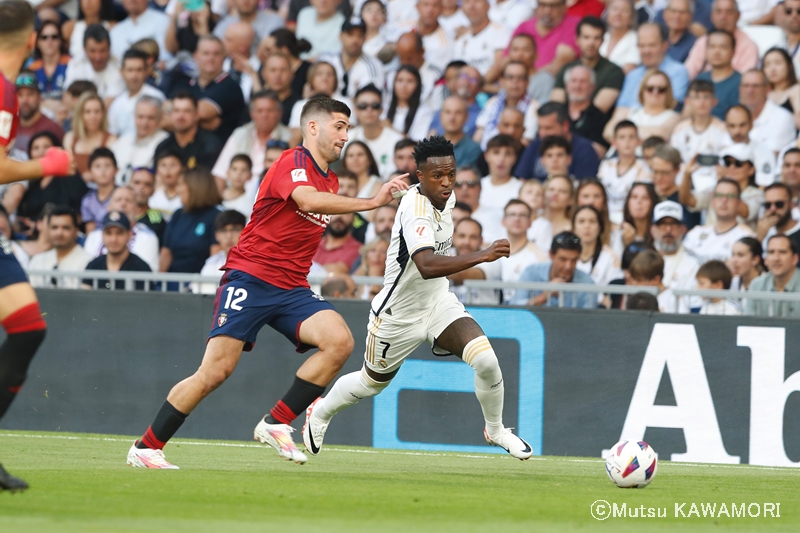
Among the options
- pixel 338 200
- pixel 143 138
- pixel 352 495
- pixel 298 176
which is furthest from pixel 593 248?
pixel 143 138

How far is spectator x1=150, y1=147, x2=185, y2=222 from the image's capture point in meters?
15.3

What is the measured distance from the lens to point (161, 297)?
42.0 feet

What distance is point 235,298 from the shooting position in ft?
28.0

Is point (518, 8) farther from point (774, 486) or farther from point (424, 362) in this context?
point (774, 486)

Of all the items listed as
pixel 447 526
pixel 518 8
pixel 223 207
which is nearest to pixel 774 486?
pixel 447 526

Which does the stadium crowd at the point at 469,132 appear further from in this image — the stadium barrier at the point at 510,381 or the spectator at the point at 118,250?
the stadium barrier at the point at 510,381

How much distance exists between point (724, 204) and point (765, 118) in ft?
4.97

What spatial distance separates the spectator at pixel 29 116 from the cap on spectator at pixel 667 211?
8391 mm

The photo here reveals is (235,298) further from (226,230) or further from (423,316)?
(226,230)

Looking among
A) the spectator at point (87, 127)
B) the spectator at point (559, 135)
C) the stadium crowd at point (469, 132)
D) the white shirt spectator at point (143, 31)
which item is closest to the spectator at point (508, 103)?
the stadium crowd at point (469, 132)

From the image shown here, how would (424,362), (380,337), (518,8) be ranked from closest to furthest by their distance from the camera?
(380,337)
(424,362)
(518,8)

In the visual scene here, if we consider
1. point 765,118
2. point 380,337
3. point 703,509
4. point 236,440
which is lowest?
point 236,440

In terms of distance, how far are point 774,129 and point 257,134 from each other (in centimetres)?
654

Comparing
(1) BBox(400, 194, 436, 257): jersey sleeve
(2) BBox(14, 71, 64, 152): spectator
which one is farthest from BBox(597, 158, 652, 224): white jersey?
(2) BBox(14, 71, 64, 152): spectator
